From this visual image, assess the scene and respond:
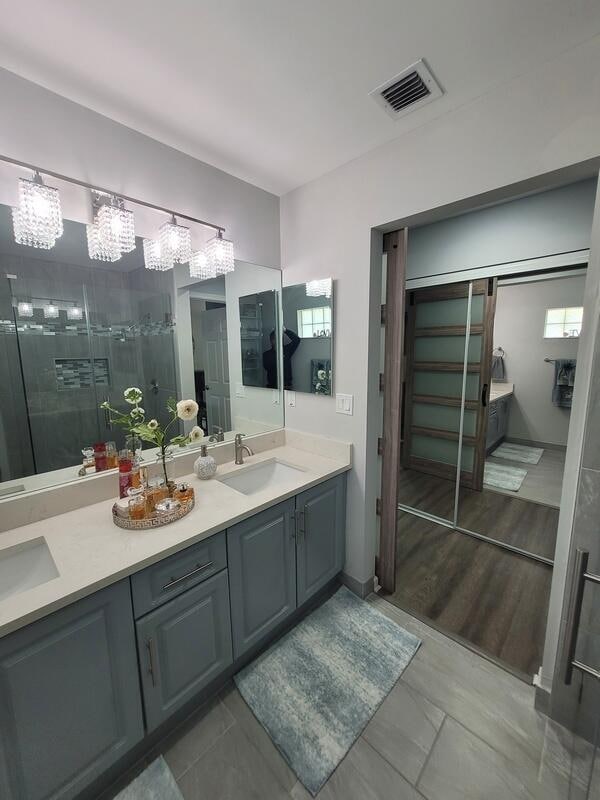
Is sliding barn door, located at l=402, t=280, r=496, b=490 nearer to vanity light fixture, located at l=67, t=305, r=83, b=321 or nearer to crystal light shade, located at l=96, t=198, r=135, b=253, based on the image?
crystal light shade, located at l=96, t=198, r=135, b=253

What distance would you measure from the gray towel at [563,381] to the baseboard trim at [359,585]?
3128 mm

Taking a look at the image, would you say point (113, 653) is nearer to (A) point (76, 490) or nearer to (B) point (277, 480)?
(A) point (76, 490)

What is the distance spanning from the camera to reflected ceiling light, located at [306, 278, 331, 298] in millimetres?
1864

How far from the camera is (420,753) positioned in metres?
1.21

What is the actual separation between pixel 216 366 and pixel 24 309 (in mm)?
953

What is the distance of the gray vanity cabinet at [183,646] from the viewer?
3.69 ft

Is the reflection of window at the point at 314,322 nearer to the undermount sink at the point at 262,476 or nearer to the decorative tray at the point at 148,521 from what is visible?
the undermount sink at the point at 262,476

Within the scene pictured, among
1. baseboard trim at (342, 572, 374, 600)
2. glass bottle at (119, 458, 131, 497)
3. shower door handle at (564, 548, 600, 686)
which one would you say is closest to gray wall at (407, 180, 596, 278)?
shower door handle at (564, 548, 600, 686)

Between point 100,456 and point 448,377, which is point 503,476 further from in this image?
point 100,456

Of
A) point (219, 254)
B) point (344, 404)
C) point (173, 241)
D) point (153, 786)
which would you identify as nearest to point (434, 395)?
point (344, 404)

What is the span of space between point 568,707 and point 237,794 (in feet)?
4.39

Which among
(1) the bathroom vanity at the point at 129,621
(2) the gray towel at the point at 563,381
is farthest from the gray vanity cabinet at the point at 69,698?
(2) the gray towel at the point at 563,381

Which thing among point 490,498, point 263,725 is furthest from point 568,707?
point 490,498

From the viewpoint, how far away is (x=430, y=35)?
3.39 ft
